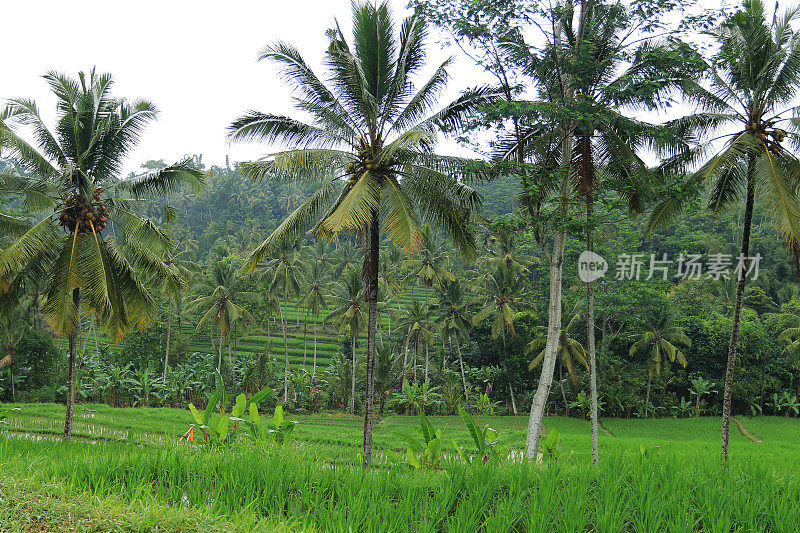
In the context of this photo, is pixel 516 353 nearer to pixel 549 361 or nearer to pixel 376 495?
pixel 549 361

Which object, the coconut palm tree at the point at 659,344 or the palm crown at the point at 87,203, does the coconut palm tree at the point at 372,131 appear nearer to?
the palm crown at the point at 87,203

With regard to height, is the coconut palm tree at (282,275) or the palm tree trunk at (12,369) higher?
the coconut palm tree at (282,275)

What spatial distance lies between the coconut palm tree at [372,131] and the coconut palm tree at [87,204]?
240 cm

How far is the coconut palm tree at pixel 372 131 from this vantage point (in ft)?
36.0

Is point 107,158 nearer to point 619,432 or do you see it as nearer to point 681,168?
point 681,168

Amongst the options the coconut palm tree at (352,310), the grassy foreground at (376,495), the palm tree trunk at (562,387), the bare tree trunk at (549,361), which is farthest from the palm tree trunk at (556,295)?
the palm tree trunk at (562,387)

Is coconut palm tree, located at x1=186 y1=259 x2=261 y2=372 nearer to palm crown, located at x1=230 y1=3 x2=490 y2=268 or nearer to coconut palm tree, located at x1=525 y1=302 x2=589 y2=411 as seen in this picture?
coconut palm tree, located at x1=525 y1=302 x2=589 y2=411

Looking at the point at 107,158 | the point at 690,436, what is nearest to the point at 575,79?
the point at 107,158

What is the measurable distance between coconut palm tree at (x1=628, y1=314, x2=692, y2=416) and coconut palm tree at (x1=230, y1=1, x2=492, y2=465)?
22001 mm

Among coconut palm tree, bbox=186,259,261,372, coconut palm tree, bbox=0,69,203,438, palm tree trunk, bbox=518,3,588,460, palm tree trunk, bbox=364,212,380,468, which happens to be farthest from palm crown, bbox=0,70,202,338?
coconut palm tree, bbox=186,259,261,372

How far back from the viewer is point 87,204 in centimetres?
1101

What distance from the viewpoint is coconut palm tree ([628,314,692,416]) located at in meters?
29.6

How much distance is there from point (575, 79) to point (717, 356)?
2765 cm

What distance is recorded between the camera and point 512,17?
11.7m
